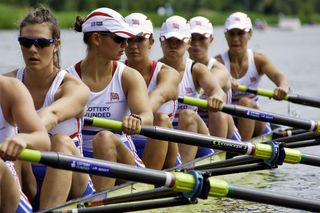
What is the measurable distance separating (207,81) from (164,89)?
1244 mm

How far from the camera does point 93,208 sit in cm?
525

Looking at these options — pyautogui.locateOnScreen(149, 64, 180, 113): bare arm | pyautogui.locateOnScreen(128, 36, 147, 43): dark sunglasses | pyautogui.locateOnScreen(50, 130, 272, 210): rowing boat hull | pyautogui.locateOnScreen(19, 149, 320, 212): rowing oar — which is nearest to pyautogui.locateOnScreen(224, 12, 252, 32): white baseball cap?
pyautogui.locateOnScreen(50, 130, 272, 210): rowing boat hull

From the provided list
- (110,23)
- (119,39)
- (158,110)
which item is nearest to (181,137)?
(119,39)

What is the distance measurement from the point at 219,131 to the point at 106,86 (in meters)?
2.41

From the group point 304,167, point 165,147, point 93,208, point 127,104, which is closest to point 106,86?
point 127,104

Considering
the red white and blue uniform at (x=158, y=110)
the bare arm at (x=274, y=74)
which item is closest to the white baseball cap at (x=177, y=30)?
the red white and blue uniform at (x=158, y=110)

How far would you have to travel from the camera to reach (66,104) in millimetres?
5691

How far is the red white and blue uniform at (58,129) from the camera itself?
5.71 meters

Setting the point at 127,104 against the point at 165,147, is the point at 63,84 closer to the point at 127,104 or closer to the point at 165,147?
the point at 127,104

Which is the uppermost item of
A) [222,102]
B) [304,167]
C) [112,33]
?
[112,33]

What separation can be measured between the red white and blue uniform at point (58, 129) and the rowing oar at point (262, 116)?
2369 mm

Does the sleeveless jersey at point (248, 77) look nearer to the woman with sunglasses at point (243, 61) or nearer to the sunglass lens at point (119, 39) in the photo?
the woman with sunglasses at point (243, 61)

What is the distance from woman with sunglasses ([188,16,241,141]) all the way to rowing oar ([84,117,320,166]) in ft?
7.75

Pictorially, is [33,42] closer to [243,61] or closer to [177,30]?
[177,30]
